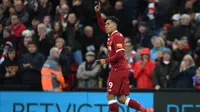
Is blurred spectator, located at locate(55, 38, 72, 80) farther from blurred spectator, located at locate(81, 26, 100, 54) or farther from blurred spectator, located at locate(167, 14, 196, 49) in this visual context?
blurred spectator, located at locate(167, 14, 196, 49)

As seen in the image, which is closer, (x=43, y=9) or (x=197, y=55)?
(x=197, y=55)

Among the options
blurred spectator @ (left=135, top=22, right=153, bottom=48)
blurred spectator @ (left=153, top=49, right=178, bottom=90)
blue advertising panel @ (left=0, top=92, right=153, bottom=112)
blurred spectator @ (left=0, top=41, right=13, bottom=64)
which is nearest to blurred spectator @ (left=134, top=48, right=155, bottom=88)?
blurred spectator @ (left=153, top=49, right=178, bottom=90)

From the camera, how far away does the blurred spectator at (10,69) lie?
16.8 meters

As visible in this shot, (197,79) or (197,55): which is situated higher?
(197,55)

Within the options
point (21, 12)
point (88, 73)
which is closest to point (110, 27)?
point (88, 73)

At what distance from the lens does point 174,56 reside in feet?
56.6

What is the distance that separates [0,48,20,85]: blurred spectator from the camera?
1680cm

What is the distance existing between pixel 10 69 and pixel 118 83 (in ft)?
13.7

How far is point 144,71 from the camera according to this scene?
16.3 m

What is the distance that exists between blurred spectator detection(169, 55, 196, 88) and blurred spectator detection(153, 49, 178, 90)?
7.8 inches

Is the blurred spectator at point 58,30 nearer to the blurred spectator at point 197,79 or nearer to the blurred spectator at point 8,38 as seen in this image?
the blurred spectator at point 8,38

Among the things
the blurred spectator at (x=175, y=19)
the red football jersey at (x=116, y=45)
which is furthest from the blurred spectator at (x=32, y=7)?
the red football jersey at (x=116, y=45)

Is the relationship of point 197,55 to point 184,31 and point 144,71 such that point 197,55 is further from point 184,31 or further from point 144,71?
point 144,71

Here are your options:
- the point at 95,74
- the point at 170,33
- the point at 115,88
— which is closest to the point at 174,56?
the point at 170,33
